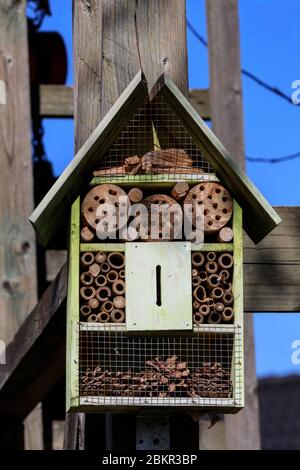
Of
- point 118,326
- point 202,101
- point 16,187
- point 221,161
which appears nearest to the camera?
point 118,326

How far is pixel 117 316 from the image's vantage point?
2.79 meters

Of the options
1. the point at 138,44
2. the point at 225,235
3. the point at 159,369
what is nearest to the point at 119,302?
the point at 159,369

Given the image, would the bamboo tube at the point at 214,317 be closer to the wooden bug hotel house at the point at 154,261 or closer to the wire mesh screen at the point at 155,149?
the wooden bug hotel house at the point at 154,261

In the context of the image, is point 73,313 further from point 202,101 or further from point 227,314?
point 202,101

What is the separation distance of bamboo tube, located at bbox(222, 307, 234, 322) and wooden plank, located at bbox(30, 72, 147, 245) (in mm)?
421

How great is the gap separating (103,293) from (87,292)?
0.03 m

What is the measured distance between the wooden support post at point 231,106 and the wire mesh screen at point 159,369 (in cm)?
190

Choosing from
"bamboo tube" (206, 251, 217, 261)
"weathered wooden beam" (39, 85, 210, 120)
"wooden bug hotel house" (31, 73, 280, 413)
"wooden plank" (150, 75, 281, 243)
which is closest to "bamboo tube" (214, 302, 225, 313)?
"wooden bug hotel house" (31, 73, 280, 413)

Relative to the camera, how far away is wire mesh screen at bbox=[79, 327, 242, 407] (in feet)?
9.03
